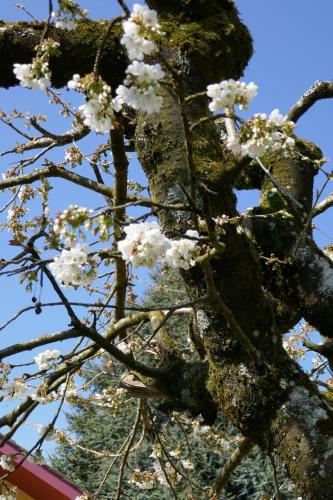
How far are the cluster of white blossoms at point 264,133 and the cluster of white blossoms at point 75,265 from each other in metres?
0.59

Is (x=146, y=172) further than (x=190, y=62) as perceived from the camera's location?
No

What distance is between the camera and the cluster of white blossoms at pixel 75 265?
1876 mm

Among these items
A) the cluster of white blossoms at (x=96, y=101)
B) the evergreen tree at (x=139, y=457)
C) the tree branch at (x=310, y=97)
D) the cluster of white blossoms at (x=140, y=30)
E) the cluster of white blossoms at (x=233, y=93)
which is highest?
the evergreen tree at (x=139, y=457)

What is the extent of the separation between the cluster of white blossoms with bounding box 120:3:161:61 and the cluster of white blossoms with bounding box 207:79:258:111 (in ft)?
0.87

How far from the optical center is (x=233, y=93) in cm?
180

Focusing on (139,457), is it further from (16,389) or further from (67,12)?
(67,12)

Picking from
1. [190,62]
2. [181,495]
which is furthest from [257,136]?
[181,495]

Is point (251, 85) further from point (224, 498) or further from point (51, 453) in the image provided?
point (51, 453)

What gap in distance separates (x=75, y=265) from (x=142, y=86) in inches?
23.2

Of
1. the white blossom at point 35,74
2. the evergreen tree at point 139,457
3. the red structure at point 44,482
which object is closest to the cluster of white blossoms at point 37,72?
the white blossom at point 35,74

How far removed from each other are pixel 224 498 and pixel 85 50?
817 cm

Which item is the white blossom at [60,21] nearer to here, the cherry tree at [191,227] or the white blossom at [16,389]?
the cherry tree at [191,227]

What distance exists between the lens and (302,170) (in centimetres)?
354

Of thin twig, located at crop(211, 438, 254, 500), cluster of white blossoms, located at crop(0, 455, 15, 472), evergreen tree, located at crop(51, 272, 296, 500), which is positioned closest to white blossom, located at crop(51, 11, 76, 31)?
cluster of white blossoms, located at crop(0, 455, 15, 472)
